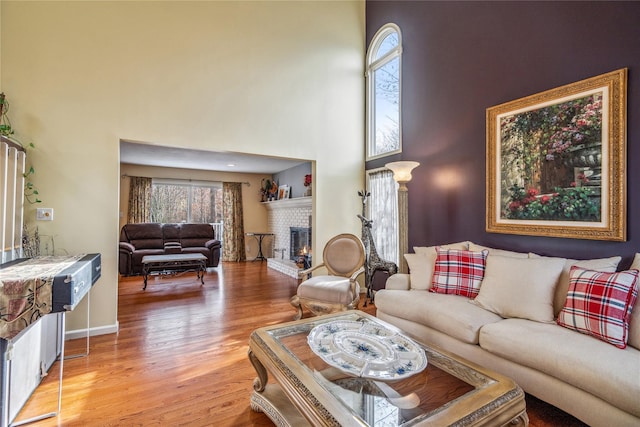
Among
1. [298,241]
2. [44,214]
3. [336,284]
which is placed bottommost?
[336,284]

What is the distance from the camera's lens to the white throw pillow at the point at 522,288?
2070 millimetres

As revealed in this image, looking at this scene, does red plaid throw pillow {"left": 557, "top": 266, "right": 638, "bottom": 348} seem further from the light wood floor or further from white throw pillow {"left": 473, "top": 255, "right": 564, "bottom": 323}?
the light wood floor

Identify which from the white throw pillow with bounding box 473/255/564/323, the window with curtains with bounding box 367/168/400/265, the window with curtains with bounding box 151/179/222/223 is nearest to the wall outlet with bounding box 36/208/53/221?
the window with curtains with bounding box 367/168/400/265

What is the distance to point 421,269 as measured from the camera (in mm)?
2916

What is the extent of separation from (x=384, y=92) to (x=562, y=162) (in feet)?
8.60

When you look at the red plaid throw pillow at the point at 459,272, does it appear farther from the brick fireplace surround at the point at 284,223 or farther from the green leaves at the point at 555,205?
the brick fireplace surround at the point at 284,223

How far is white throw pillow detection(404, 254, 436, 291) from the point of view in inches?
113

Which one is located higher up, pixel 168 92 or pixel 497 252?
pixel 168 92

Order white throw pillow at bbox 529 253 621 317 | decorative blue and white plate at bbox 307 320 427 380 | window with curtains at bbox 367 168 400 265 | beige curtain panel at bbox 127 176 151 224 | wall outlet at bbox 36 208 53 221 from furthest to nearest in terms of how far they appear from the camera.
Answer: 1. beige curtain panel at bbox 127 176 151 224
2. window with curtains at bbox 367 168 400 265
3. wall outlet at bbox 36 208 53 221
4. white throw pillow at bbox 529 253 621 317
5. decorative blue and white plate at bbox 307 320 427 380

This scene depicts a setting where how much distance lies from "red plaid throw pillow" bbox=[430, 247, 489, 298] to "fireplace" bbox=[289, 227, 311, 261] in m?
3.60

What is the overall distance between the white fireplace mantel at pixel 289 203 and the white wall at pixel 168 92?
1690 mm

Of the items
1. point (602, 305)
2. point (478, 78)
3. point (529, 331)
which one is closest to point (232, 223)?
point (478, 78)

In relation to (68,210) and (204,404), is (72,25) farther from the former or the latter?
(204,404)

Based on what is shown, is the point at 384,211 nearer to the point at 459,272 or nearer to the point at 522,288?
the point at 459,272
